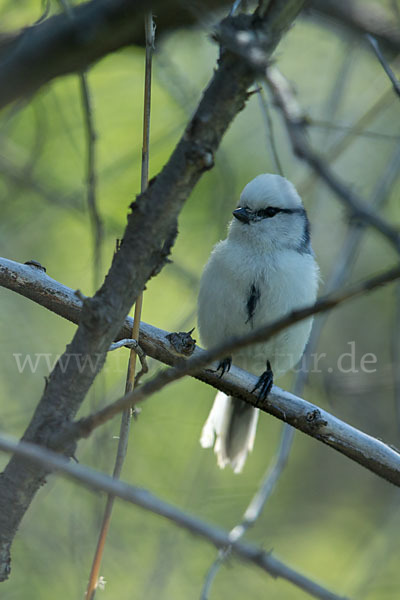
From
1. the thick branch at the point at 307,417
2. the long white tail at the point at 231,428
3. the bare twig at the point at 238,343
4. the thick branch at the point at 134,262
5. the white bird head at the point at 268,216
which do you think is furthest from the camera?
the long white tail at the point at 231,428

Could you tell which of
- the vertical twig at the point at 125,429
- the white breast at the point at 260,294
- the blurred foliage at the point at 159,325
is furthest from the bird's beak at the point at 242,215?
the vertical twig at the point at 125,429

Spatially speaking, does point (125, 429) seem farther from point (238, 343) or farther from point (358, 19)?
point (358, 19)

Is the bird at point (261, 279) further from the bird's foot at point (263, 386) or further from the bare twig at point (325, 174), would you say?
the bare twig at point (325, 174)

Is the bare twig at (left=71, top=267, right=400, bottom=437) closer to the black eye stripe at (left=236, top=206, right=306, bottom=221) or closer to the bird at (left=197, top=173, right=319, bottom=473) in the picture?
the bird at (left=197, top=173, right=319, bottom=473)

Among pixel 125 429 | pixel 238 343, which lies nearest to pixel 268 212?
pixel 125 429

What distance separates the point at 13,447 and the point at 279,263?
249cm

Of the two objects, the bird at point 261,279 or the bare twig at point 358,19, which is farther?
the bare twig at point 358,19

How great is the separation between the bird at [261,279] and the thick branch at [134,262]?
5.49ft

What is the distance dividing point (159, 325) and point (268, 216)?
38.1 inches

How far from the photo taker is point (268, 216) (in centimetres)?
→ 353

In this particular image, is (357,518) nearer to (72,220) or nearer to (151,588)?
(151,588)

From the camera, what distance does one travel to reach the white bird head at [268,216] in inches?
136

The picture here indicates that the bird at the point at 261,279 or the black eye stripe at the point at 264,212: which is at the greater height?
the black eye stripe at the point at 264,212

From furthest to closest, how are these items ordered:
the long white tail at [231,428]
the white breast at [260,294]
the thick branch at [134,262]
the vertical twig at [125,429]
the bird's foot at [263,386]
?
the long white tail at [231,428] → the white breast at [260,294] → the bird's foot at [263,386] → the vertical twig at [125,429] → the thick branch at [134,262]
